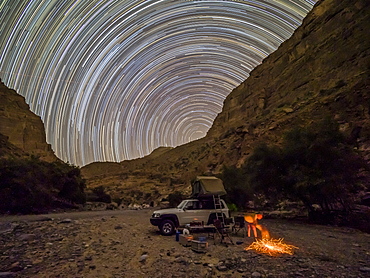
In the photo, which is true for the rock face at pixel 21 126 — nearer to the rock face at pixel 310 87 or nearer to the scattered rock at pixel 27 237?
the rock face at pixel 310 87

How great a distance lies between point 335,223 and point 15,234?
17.9 metres

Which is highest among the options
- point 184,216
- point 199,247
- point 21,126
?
point 21,126

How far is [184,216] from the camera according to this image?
12.2m

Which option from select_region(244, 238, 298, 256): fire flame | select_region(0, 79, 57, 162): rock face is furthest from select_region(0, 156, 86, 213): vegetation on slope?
select_region(0, 79, 57, 162): rock face

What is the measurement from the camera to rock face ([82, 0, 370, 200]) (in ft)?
95.0

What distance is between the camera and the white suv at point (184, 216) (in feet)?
39.2

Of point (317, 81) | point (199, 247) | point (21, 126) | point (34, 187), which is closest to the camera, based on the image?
point (199, 247)

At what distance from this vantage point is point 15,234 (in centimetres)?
1091

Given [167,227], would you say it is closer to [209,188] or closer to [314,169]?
[209,188]

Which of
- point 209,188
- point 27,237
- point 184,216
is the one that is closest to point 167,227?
point 184,216

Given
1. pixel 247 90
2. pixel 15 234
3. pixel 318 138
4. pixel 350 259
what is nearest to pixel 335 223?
pixel 318 138

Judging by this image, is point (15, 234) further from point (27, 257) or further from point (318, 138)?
point (318, 138)

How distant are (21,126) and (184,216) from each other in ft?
255

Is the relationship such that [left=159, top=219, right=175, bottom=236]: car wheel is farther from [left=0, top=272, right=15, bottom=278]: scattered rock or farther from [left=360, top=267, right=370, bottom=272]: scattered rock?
[left=360, top=267, right=370, bottom=272]: scattered rock
